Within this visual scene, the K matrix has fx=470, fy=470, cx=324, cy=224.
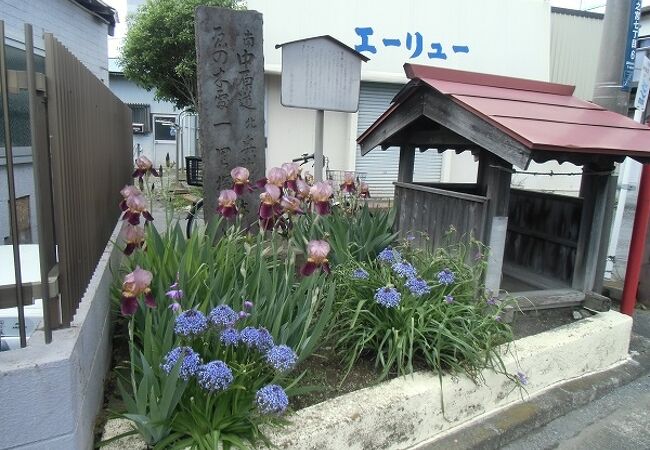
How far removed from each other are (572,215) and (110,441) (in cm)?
384

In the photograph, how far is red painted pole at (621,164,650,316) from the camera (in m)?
3.83

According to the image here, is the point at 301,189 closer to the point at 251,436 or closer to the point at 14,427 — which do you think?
the point at 251,436

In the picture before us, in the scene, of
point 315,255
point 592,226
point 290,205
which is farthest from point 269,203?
point 592,226

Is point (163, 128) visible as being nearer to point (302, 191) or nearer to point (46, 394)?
point (302, 191)

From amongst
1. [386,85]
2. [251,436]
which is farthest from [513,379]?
[386,85]

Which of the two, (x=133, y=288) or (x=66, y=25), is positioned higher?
(x=66, y=25)

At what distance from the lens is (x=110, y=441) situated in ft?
6.17

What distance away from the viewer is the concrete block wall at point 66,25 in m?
5.46

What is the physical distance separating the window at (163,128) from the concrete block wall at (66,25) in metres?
9.04

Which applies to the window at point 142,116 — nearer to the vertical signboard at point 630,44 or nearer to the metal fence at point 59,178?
the metal fence at point 59,178

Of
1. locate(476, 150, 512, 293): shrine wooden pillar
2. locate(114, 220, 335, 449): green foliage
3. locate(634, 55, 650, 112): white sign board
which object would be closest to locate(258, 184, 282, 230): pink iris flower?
locate(114, 220, 335, 449): green foliage

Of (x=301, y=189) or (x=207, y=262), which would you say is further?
(x=301, y=189)

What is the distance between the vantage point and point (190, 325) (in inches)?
74.8

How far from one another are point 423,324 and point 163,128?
1829cm
